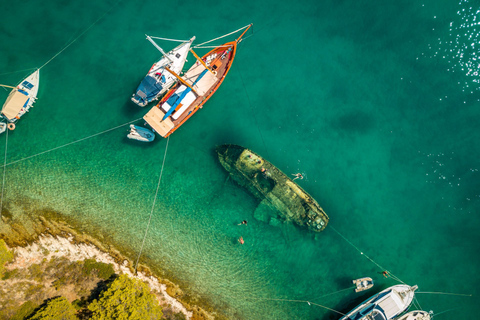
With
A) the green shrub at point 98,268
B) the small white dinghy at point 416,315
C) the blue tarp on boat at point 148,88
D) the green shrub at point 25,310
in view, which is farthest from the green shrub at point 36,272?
the small white dinghy at point 416,315

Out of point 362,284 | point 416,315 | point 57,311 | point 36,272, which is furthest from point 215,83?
point 416,315

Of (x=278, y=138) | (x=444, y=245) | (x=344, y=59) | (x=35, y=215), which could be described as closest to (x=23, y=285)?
(x=35, y=215)

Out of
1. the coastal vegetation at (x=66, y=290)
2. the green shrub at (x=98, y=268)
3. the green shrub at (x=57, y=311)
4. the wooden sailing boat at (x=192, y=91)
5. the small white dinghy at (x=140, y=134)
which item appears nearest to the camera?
the green shrub at (x=57, y=311)

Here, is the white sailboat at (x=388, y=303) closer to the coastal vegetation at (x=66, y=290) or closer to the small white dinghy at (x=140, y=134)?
the coastal vegetation at (x=66, y=290)

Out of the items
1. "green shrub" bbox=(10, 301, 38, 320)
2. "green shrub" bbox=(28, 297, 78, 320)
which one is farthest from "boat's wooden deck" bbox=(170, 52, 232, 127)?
"green shrub" bbox=(10, 301, 38, 320)

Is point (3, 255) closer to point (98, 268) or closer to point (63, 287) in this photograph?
point (63, 287)
